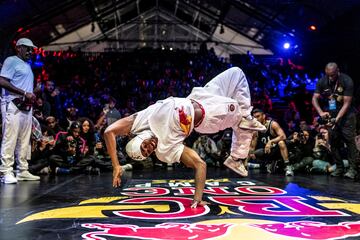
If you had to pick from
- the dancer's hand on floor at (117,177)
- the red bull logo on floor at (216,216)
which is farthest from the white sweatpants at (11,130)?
the dancer's hand on floor at (117,177)

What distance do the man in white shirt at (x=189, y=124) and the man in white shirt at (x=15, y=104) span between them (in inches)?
82.4

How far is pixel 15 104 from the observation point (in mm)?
4750

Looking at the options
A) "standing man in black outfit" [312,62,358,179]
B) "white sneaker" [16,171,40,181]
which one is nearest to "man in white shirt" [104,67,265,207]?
"standing man in black outfit" [312,62,358,179]

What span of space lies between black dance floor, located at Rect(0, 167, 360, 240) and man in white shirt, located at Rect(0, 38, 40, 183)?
47cm

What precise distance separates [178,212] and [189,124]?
2.40 feet

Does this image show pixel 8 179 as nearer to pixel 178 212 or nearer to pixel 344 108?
pixel 178 212

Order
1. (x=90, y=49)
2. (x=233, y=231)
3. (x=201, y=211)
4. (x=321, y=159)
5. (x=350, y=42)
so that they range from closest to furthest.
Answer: (x=233, y=231)
(x=201, y=211)
(x=321, y=159)
(x=350, y=42)
(x=90, y=49)

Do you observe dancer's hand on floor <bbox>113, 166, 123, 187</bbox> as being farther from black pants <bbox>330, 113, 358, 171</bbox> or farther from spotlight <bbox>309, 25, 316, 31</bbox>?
spotlight <bbox>309, 25, 316, 31</bbox>

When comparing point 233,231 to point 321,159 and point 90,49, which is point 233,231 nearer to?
point 321,159

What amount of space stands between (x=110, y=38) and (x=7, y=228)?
21.5 metres

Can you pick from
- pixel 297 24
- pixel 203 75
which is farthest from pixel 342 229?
pixel 297 24

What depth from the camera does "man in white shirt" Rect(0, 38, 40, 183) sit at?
185 inches

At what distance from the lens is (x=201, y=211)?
9.52 ft

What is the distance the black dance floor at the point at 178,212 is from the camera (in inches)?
88.1
